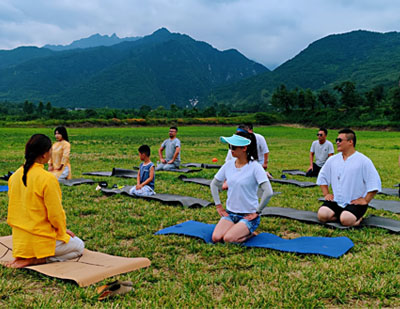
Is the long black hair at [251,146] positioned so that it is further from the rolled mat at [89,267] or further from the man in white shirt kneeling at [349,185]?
the rolled mat at [89,267]

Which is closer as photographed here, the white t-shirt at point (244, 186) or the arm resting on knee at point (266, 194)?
the arm resting on knee at point (266, 194)

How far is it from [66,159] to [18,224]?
615 centimetres

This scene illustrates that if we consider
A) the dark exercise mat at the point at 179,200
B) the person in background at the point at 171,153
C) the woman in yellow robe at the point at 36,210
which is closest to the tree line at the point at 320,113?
the person in background at the point at 171,153

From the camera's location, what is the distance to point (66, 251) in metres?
4.35

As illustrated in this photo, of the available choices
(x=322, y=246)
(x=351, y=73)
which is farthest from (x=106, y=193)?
(x=351, y=73)

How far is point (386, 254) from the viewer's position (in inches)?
186

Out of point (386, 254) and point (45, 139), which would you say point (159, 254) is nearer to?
point (45, 139)

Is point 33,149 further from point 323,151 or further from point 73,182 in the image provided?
point 323,151

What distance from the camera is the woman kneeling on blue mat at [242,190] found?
5.19 m

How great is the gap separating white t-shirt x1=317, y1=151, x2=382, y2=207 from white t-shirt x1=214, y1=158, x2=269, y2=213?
6.02 ft

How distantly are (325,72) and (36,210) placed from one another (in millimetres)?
180321

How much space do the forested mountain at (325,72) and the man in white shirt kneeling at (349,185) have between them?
137881 mm

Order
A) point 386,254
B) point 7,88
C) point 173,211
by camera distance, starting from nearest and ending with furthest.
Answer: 1. point 386,254
2. point 173,211
3. point 7,88

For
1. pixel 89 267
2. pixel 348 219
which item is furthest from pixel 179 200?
pixel 89 267
